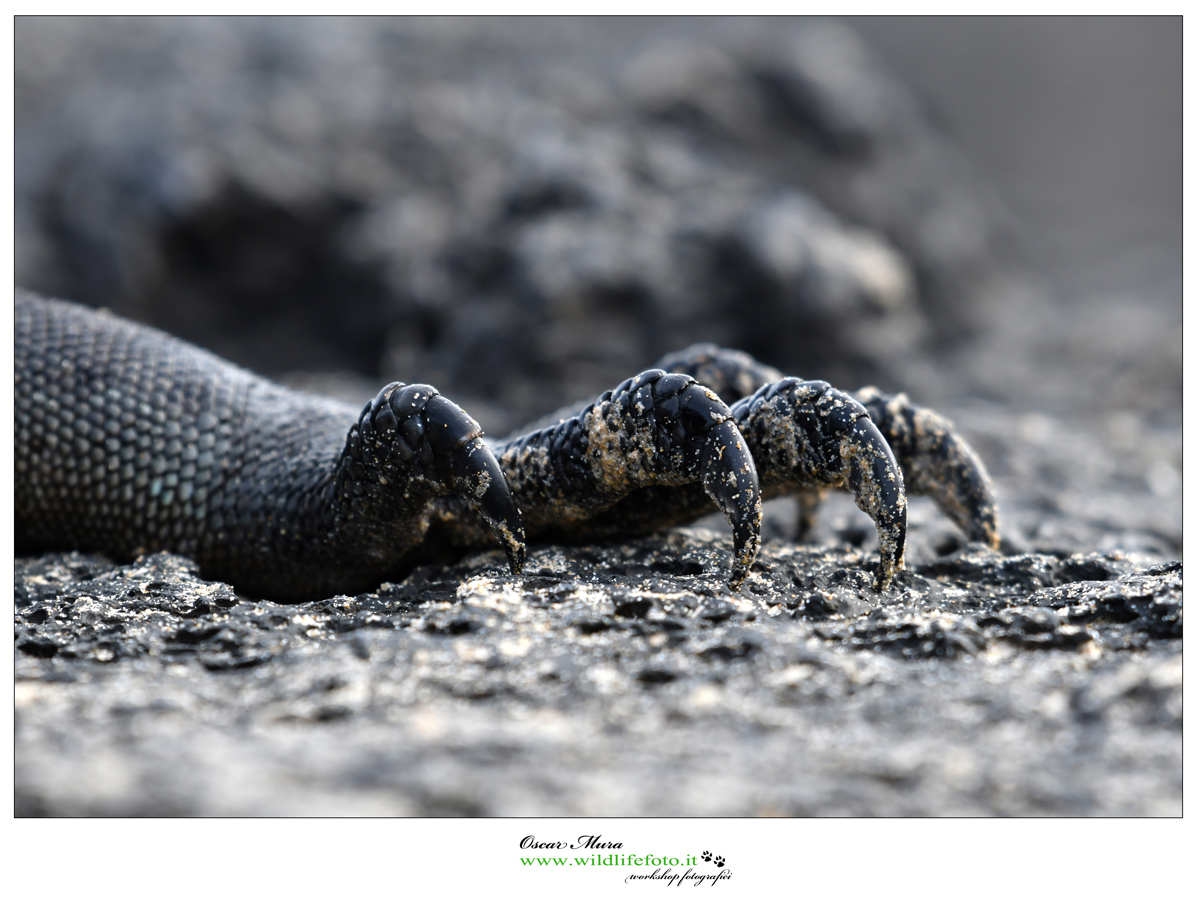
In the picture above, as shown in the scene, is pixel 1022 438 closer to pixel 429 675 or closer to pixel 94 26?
pixel 429 675

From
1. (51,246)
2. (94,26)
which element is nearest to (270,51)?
(51,246)

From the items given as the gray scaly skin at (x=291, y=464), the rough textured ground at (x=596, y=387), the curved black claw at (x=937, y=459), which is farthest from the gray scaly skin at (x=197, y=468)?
the curved black claw at (x=937, y=459)

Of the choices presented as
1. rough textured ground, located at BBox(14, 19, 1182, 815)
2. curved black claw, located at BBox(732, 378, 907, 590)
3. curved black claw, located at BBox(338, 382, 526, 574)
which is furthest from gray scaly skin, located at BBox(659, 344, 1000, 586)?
curved black claw, located at BBox(338, 382, 526, 574)

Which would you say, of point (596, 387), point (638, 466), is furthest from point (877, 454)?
point (596, 387)

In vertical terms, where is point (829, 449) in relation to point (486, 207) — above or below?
below

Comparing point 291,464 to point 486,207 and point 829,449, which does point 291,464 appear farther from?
point 486,207

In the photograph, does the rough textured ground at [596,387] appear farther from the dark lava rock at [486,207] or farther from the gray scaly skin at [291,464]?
the gray scaly skin at [291,464]
